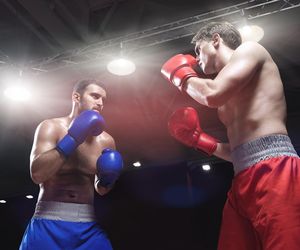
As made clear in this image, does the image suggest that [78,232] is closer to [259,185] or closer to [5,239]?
[259,185]

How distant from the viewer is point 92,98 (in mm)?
2209

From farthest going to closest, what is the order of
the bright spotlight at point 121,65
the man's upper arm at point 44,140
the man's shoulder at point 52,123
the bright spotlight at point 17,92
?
1. the bright spotlight at point 17,92
2. the bright spotlight at point 121,65
3. the man's shoulder at point 52,123
4. the man's upper arm at point 44,140

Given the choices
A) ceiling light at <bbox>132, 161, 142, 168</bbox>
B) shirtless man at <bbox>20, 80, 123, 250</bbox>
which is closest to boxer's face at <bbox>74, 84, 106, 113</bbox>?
shirtless man at <bbox>20, 80, 123, 250</bbox>

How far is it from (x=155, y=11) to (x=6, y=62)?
67.3 inches

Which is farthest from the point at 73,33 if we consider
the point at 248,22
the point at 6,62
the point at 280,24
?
the point at 280,24

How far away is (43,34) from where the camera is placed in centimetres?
340

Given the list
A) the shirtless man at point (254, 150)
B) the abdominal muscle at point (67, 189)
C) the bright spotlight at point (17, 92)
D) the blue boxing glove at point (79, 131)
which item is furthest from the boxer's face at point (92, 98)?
the bright spotlight at point (17, 92)

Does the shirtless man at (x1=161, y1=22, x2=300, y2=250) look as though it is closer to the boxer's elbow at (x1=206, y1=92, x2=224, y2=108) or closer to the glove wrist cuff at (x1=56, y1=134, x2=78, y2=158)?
the boxer's elbow at (x1=206, y1=92, x2=224, y2=108)

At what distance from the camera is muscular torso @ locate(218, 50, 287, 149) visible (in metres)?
1.31

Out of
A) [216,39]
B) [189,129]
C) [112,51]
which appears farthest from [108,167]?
[112,51]

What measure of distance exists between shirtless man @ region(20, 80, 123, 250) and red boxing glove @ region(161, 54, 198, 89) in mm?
547

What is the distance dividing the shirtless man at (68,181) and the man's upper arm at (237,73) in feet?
2.68

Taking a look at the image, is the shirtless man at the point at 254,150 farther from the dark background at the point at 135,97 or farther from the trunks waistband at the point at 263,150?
the dark background at the point at 135,97

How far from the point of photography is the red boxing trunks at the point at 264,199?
1.08 metres
